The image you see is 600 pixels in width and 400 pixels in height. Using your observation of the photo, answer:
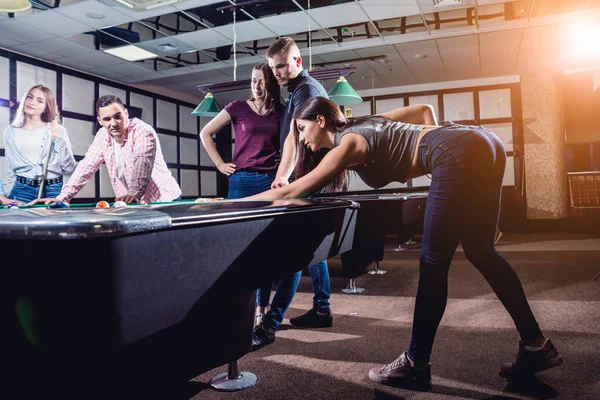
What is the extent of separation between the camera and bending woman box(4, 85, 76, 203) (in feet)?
10.7

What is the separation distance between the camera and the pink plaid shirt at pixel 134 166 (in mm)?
2441

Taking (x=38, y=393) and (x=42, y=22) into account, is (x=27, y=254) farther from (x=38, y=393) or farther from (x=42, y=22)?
(x=42, y=22)

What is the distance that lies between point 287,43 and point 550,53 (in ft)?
22.4

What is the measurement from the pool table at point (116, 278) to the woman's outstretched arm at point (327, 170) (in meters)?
0.15

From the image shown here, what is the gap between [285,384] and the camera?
1.81m

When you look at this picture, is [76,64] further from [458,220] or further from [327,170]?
[458,220]

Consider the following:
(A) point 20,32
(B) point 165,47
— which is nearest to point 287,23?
(B) point 165,47

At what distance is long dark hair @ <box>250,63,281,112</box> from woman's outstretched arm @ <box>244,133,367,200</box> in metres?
0.99

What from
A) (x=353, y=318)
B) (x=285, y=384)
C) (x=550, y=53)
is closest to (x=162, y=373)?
(x=285, y=384)

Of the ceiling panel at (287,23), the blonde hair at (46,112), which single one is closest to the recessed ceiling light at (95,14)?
the ceiling panel at (287,23)

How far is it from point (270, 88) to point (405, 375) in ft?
5.19

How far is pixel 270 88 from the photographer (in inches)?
97.9

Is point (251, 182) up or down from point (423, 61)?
down

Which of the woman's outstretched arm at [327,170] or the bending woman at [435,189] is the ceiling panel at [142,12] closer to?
the bending woman at [435,189]
